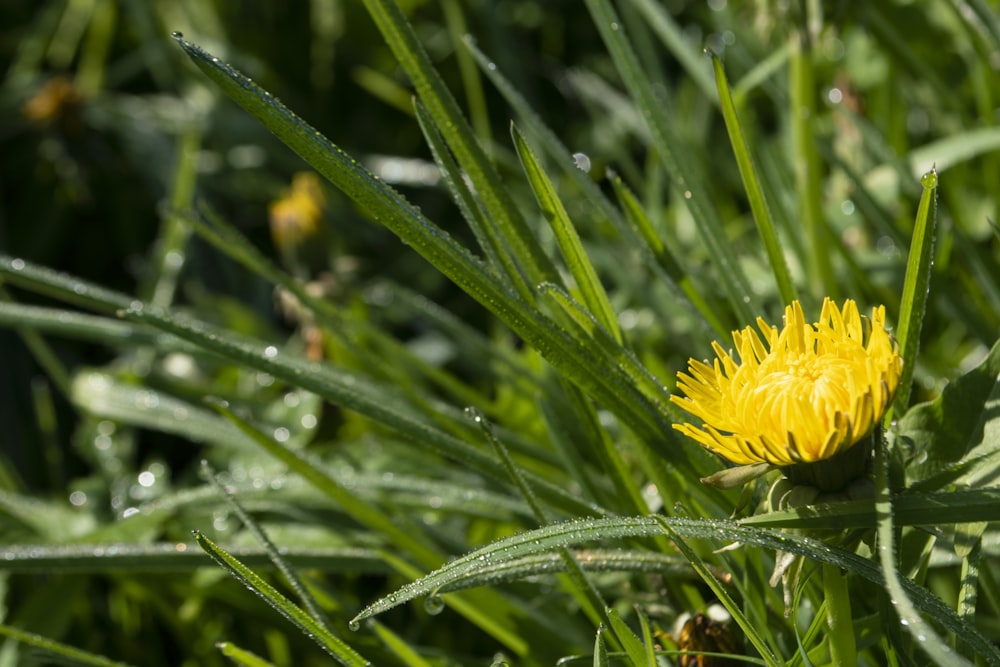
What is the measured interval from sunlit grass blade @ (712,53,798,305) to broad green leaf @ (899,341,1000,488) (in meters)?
0.13

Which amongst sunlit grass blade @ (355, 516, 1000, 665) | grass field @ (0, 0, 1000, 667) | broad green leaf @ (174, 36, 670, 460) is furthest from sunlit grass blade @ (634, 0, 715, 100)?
sunlit grass blade @ (355, 516, 1000, 665)

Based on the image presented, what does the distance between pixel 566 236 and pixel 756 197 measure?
0.13 m

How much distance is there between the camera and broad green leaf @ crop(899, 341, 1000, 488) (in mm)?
602

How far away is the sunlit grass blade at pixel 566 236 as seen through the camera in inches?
26.4

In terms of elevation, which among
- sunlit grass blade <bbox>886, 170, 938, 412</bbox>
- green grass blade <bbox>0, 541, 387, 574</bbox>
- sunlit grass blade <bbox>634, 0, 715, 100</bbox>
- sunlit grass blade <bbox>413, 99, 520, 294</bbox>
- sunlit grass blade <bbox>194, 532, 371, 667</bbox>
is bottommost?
sunlit grass blade <bbox>194, 532, 371, 667</bbox>

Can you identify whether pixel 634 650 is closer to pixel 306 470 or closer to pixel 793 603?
pixel 793 603

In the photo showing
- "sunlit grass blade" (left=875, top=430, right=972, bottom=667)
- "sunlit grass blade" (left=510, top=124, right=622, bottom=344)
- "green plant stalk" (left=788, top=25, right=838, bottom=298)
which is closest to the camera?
"sunlit grass blade" (left=875, top=430, right=972, bottom=667)

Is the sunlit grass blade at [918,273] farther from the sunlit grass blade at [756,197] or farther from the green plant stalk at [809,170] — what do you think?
the green plant stalk at [809,170]

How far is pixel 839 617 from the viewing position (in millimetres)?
572

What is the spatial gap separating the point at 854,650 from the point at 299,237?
102cm

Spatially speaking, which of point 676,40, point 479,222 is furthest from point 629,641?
point 676,40

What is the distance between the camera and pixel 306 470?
0.81 metres

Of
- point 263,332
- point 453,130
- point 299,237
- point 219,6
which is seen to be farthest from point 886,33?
point 219,6

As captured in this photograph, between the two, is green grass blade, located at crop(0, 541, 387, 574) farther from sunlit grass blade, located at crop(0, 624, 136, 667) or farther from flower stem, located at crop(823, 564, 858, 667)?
flower stem, located at crop(823, 564, 858, 667)
